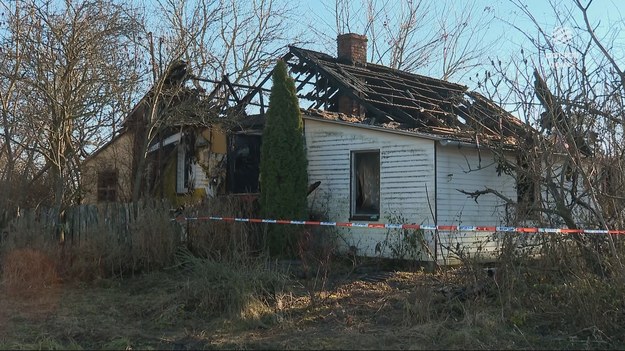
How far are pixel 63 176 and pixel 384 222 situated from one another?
673 cm

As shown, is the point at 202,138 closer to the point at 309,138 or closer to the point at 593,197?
the point at 309,138

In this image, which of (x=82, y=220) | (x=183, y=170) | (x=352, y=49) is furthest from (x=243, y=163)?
(x=82, y=220)

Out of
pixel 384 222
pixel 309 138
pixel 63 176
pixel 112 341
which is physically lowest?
pixel 112 341

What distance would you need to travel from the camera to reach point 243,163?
663 inches

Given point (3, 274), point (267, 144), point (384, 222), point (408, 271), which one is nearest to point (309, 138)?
point (267, 144)

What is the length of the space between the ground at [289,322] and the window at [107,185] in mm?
10003

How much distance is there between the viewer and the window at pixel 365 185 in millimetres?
13539

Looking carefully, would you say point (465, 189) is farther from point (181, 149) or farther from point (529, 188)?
point (181, 149)

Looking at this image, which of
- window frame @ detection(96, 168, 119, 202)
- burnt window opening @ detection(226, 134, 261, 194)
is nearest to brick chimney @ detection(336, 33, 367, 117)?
burnt window opening @ detection(226, 134, 261, 194)

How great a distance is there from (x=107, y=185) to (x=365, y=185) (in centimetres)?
978

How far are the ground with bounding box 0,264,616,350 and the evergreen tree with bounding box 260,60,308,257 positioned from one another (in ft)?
12.1

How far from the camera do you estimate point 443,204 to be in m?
12.6

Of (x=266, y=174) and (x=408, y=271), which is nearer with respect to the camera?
(x=408, y=271)

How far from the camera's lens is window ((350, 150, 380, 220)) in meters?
13.5
